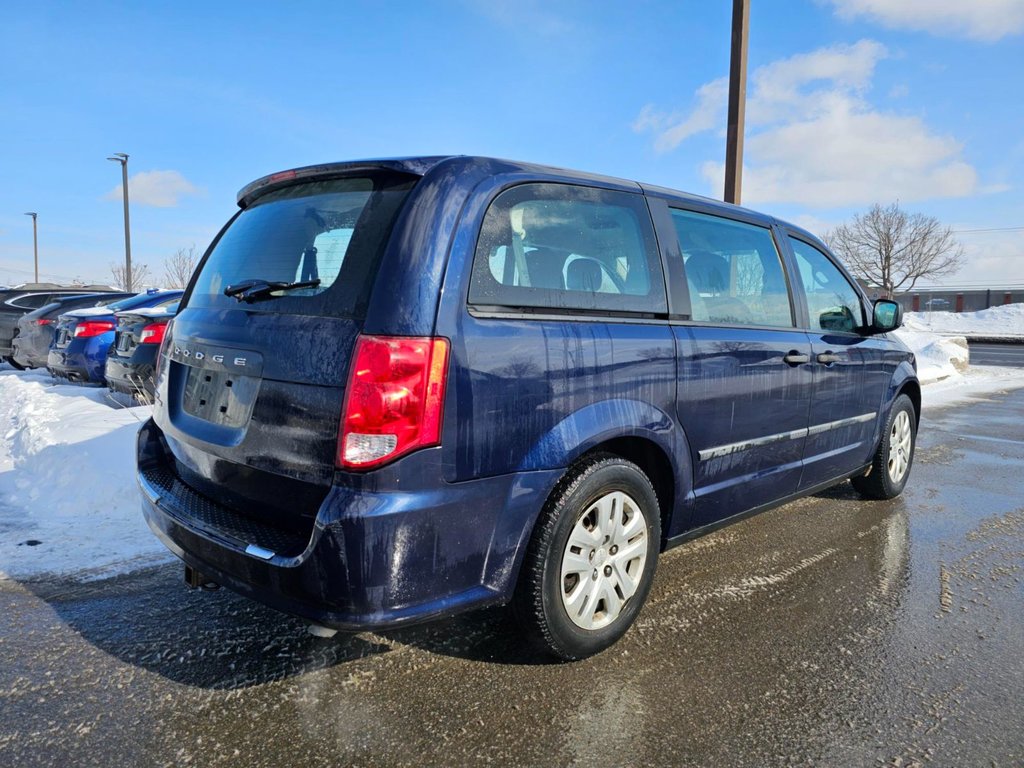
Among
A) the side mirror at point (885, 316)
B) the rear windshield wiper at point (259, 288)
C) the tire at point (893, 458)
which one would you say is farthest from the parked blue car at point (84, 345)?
the tire at point (893, 458)

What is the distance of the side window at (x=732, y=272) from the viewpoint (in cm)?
317

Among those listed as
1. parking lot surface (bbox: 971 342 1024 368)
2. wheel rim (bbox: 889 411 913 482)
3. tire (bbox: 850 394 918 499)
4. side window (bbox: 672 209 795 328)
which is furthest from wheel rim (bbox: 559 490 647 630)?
parking lot surface (bbox: 971 342 1024 368)

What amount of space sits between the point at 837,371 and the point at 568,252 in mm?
2175

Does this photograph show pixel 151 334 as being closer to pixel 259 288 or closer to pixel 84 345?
pixel 84 345

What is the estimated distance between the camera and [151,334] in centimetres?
665

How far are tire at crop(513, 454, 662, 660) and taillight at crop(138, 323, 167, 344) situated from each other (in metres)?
5.50

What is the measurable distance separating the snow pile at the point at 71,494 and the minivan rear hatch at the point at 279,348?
51.5 inches

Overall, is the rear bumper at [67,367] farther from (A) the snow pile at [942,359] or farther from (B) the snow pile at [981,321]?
(B) the snow pile at [981,321]

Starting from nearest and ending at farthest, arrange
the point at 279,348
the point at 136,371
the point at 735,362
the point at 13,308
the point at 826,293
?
the point at 279,348
the point at 735,362
the point at 826,293
the point at 136,371
the point at 13,308

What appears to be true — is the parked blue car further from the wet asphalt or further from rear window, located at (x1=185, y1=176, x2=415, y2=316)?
rear window, located at (x1=185, y1=176, x2=415, y2=316)

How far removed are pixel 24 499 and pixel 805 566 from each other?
187 inches

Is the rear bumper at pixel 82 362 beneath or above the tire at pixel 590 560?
above

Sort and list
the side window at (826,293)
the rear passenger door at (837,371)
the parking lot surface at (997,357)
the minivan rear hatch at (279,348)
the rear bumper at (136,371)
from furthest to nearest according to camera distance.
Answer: the parking lot surface at (997,357), the rear bumper at (136,371), the side window at (826,293), the rear passenger door at (837,371), the minivan rear hatch at (279,348)

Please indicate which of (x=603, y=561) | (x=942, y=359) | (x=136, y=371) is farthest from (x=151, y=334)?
(x=942, y=359)
